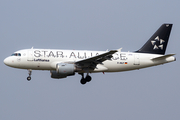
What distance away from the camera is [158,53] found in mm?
43281

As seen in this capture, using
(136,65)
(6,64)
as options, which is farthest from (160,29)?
(6,64)

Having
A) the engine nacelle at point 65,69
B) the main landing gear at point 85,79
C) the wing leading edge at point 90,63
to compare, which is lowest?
the main landing gear at point 85,79

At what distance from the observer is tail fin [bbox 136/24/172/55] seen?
4322 centimetres

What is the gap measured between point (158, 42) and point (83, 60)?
11.8 meters

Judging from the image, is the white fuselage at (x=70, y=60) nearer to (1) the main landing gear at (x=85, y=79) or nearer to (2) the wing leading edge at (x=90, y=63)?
(2) the wing leading edge at (x=90, y=63)

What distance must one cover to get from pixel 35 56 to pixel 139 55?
1327 cm

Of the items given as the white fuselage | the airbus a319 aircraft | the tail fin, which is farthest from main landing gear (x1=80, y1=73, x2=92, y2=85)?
the tail fin

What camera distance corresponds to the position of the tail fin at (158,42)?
43219 mm

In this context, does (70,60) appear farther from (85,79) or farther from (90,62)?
(85,79)

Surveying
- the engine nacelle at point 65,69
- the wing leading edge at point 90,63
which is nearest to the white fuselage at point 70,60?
the wing leading edge at point 90,63

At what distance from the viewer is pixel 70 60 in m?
39.5

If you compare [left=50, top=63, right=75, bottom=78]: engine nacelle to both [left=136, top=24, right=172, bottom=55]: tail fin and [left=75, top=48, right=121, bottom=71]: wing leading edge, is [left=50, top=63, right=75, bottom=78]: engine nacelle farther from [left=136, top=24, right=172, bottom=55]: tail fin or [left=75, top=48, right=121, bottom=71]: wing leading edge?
[left=136, top=24, right=172, bottom=55]: tail fin

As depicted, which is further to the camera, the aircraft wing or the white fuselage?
the white fuselage

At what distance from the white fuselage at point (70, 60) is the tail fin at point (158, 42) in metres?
1.30
